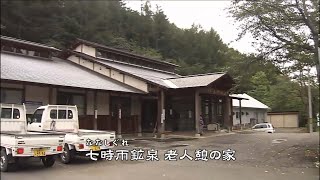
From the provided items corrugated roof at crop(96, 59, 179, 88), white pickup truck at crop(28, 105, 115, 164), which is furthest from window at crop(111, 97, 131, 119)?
white pickup truck at crop(28, 105, 115, 164)

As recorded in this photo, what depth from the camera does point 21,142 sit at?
571 centimetres

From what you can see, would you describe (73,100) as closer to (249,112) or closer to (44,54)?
(44,54)

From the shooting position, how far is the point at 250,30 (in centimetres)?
1412

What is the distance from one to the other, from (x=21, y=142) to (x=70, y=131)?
355cm

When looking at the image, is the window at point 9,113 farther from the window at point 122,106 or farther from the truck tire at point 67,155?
the window at point 122,106

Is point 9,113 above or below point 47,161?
above

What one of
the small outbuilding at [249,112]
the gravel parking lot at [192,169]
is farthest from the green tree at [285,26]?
the small outbuilding at [249,112]

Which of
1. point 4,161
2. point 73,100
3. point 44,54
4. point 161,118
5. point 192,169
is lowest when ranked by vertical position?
point 192,169

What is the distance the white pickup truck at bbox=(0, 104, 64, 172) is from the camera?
474 cm

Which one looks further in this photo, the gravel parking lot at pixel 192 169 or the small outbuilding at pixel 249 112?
the small outbuilding at pixel 249 112

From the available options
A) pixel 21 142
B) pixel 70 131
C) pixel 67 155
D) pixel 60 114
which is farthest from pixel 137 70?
pixel 21 142

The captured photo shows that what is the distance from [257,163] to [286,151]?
306 cm

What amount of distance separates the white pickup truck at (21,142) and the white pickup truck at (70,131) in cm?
80

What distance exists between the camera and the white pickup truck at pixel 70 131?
8.00 meters
